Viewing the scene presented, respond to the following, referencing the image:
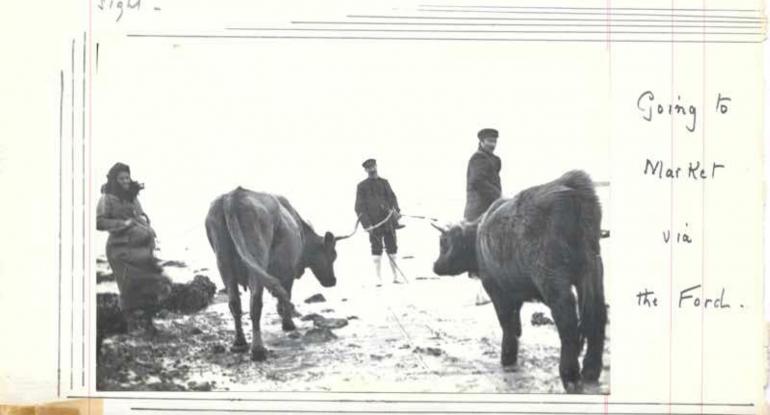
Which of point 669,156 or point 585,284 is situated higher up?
point 669,156

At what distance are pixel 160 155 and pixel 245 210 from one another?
180 mm

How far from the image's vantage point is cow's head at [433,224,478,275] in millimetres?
1735

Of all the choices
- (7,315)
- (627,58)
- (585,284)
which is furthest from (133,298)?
(627,58)

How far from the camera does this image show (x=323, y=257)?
68.5 inches

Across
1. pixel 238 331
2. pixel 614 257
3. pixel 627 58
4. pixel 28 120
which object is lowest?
pixel 238 331

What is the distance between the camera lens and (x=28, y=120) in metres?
1.72

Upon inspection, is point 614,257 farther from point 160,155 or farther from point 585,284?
point 160,155

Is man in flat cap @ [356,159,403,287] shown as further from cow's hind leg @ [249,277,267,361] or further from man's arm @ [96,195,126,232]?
man's arm @ [96,195,126,232]

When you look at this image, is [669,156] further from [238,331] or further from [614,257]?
[238,331]

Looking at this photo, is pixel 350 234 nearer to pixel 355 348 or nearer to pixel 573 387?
pixel 355 348

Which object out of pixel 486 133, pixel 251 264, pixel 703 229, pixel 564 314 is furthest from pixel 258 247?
pixel 703 229

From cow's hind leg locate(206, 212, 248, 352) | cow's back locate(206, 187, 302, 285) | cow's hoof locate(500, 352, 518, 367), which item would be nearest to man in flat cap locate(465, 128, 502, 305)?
A: cow's hoof locate(500, 352, 518, 367)

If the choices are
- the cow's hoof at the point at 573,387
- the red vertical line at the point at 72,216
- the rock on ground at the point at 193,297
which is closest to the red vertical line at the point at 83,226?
the red vertical line at the point at 72,216

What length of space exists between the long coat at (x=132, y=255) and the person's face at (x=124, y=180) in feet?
0.08
